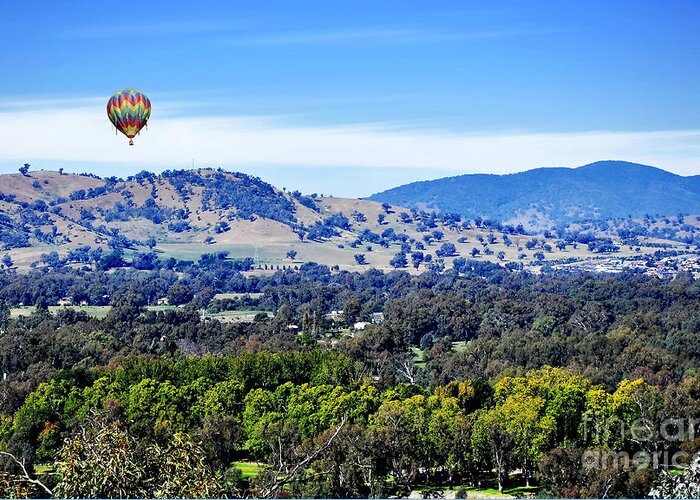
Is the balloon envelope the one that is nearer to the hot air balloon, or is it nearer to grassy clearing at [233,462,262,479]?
the hot air balloon

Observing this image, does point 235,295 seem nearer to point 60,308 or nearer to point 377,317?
point 60,308

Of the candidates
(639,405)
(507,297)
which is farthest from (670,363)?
(507,297)

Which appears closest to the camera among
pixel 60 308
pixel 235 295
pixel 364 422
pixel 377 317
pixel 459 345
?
pixel 364 422

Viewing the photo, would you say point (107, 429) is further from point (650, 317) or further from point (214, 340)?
point (650, 317)

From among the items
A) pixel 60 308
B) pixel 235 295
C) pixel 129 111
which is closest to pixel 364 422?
pixel 129 111

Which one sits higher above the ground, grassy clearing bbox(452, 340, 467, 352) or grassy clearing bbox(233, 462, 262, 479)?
grassy clearing bbox(233, 462, 262, 479)

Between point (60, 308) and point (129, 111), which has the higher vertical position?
point (129, 111)

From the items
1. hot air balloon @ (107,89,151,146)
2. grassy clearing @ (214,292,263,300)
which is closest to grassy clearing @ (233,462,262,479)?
hot air balloon @ (107,89,151,146)

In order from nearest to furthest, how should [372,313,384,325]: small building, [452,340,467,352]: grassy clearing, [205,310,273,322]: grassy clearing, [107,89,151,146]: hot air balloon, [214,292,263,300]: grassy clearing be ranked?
[107,89,151,146]: hot air balloon
[452,340,467,352]: grassy clearing
[372,313,384,325]: small building
[205,310,273,322]: grassy clearing
[214,292,263,300]: grassy clearing
